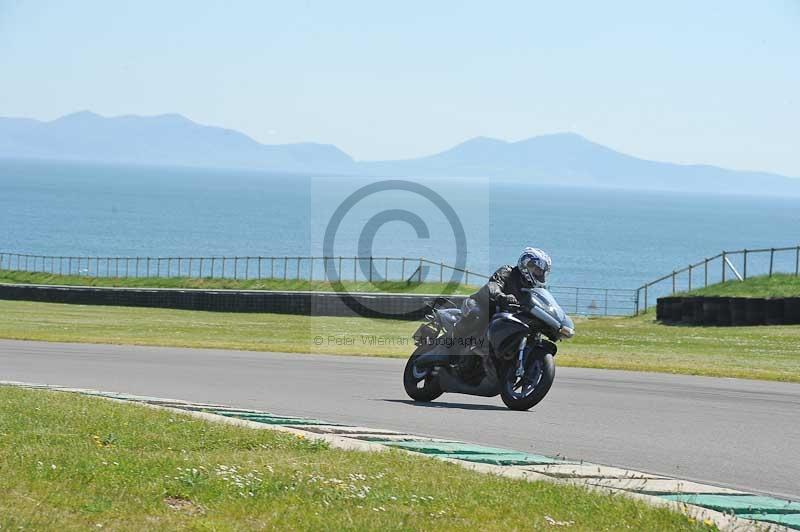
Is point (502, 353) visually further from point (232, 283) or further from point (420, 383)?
point (232, 283)

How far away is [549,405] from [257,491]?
271 inches

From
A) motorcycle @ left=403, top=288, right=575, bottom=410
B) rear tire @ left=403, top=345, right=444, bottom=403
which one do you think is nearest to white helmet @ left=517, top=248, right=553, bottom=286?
motorcycle @ left=403, top=288, right=575, bottom=410

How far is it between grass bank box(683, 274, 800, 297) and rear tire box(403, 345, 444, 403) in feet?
65.9

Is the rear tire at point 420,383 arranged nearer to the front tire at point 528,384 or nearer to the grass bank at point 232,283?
the front tire at point 528,384

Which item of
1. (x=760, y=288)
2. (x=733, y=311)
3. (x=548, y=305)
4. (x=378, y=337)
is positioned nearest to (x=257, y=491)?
(x=548, y=305)

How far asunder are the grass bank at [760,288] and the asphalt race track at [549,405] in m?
16.1

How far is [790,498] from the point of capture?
8633 mm

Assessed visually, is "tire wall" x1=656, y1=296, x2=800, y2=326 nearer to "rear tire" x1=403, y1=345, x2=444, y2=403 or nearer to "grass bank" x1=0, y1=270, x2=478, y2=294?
"grass bank" x1=0, y1=270, x2=478, y2=294

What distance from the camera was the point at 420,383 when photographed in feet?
48.7

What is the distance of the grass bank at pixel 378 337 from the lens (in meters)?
21.9

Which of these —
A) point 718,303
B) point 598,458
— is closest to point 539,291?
point 598,458

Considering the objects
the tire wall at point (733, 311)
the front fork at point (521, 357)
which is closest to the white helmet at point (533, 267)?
the front fork at point (521, 357)

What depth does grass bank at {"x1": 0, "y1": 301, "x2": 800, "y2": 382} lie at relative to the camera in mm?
21891

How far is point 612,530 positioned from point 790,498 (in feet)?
7.22
